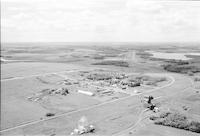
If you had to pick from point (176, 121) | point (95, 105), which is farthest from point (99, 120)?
point (176, 121)

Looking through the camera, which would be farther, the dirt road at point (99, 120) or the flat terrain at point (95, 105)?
the flat terrain at point (95, 105)

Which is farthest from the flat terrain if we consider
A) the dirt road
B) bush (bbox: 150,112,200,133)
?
bush (bbox: 150,112,200,133)

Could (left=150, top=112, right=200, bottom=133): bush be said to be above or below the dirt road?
above

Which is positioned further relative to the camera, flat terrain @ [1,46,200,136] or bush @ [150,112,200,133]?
flat terrain @ [1,46,200,136]

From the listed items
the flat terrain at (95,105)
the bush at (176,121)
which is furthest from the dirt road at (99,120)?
the bush at (176,121)

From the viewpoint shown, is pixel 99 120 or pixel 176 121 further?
pixel 99 120

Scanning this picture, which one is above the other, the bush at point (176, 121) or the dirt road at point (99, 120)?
the bush at point (176, 121)

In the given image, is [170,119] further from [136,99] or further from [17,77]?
[17,77]

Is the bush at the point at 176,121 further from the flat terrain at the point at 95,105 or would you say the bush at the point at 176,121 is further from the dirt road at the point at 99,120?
the dirt road at the point at 99,120

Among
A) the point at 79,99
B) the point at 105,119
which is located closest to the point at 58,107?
the point at 79,99

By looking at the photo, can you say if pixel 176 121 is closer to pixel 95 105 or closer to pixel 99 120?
pixel 99 120

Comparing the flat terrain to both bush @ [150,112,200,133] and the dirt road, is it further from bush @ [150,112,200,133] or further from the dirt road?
bush @ [150,112,200,133]
